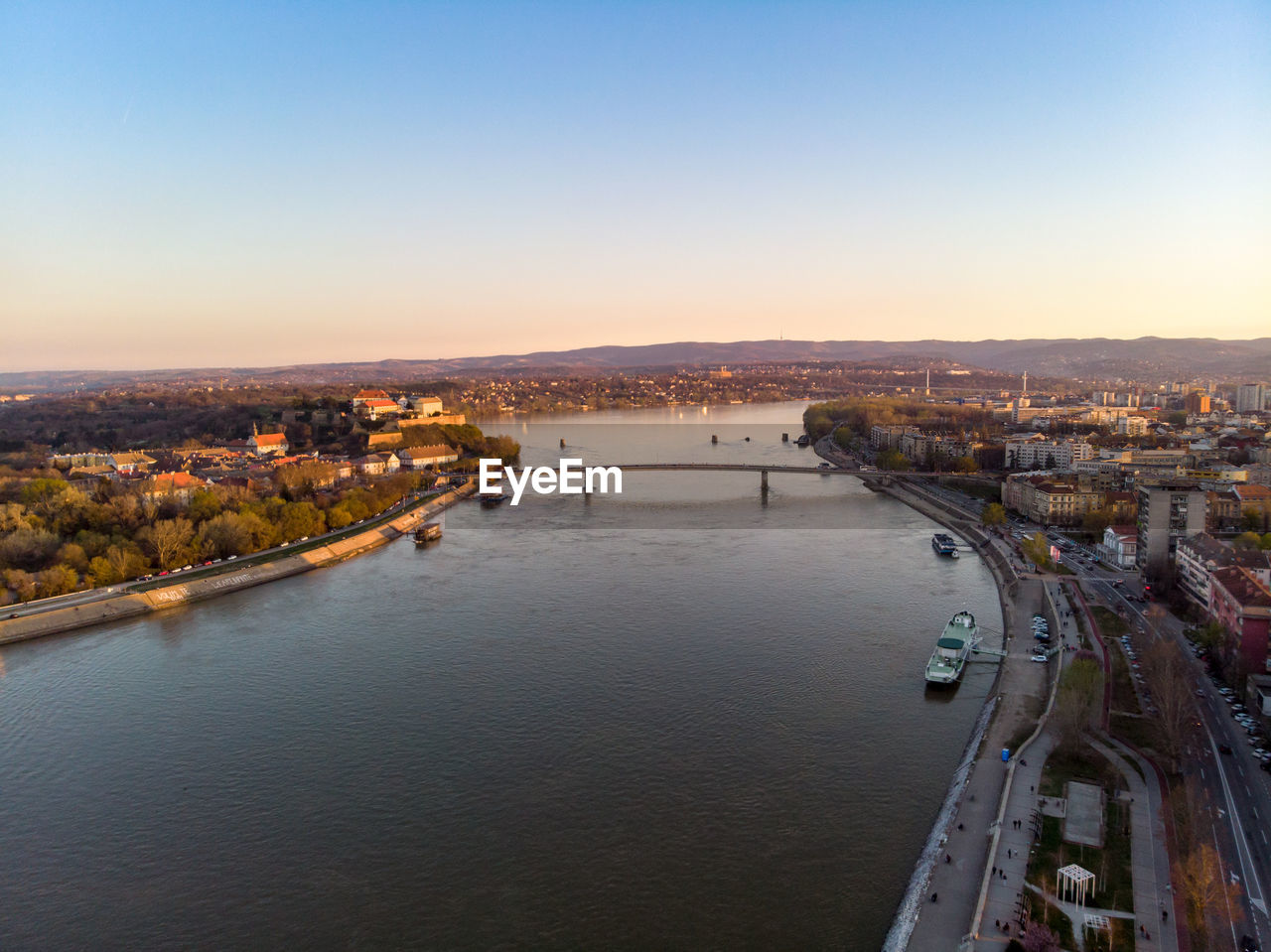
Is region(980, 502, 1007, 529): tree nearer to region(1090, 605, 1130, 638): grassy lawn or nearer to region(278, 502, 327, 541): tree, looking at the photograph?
region(1090, 605, 1130, 638): grassy lawn

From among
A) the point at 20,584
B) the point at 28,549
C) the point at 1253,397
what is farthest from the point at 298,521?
the point at 1253,397

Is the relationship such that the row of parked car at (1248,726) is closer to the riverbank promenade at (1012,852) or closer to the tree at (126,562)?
the riverbank promenade at (1012,852)

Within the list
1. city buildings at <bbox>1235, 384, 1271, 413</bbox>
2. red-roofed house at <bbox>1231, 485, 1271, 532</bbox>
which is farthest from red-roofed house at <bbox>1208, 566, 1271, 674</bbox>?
city buildings at <bbox>1235, 384, 1271, 413</bbox>

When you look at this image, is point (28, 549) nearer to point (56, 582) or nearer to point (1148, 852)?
point (56, 582)

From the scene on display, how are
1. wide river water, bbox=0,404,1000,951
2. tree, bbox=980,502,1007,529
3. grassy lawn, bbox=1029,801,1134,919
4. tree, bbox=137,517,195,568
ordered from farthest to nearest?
tree, bbox=980,502,1007,529 → tree, bbox=137,517,195,568 → wide river water, bbox=0,404,1000,951 → grassy lawn, bbox=1029,801,1134,919

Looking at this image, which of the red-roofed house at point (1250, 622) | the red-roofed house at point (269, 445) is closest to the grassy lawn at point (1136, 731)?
the red-roofed house at point (1250, 622)

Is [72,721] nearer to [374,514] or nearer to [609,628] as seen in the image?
[609,628]
